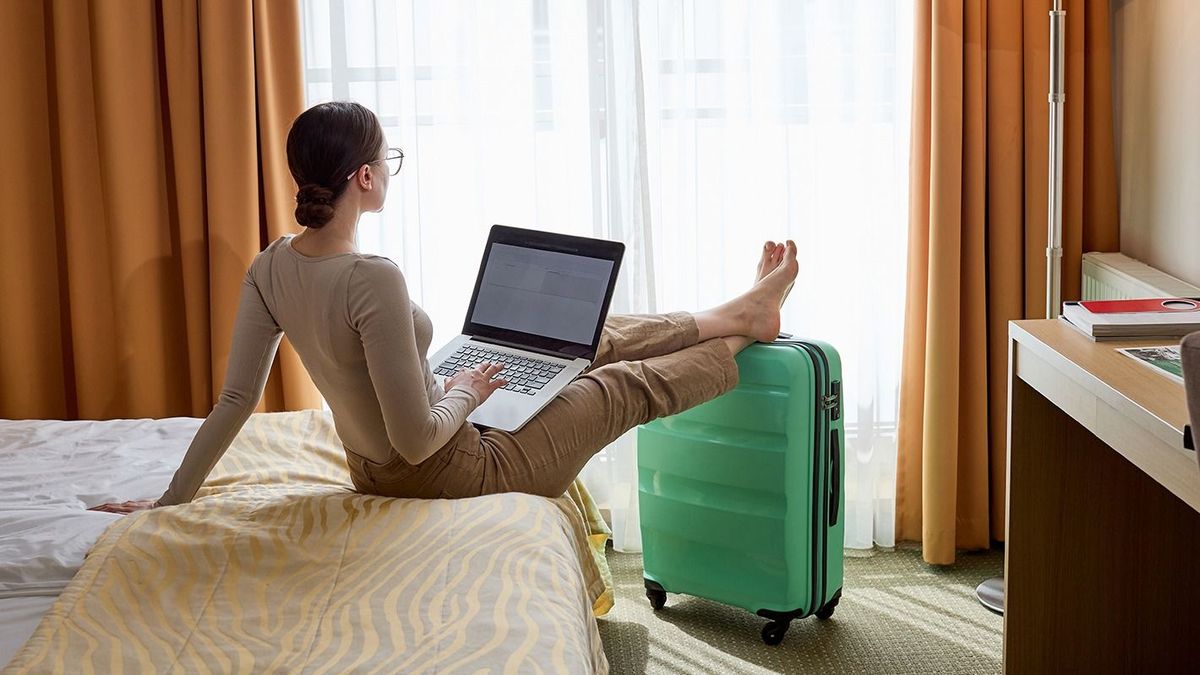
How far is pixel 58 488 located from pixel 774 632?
1.48 metres

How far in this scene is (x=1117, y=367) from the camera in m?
1.71

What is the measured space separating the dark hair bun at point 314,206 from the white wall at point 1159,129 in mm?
1836

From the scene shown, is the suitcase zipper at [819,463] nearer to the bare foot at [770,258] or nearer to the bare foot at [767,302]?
the bare foot at [767,302]

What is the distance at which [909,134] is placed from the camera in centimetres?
293

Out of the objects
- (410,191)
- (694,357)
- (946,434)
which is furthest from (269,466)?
(946,434)

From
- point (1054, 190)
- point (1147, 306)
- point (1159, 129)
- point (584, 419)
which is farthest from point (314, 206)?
point (1159, 129)

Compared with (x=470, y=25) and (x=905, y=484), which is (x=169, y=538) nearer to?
(x=470, y=25)

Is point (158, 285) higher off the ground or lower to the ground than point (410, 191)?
lower

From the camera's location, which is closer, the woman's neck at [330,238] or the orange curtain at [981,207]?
the woman's neck at [330,238]

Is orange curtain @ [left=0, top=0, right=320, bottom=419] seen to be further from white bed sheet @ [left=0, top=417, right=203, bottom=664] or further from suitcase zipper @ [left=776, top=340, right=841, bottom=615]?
suitcase zipper @ [left=776, top=340, right=841, bottom=615]

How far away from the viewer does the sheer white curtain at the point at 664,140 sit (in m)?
2.93

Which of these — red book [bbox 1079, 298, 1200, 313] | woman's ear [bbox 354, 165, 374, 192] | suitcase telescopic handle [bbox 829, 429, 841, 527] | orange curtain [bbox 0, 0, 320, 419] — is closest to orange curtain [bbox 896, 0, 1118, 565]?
suitcase telescopic handle [bbox 829, 429, 841, 527]

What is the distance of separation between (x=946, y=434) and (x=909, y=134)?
78 cm

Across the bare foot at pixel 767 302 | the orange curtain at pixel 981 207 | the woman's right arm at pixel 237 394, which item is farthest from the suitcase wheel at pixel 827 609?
the woman's right arm at pixel 237 394
